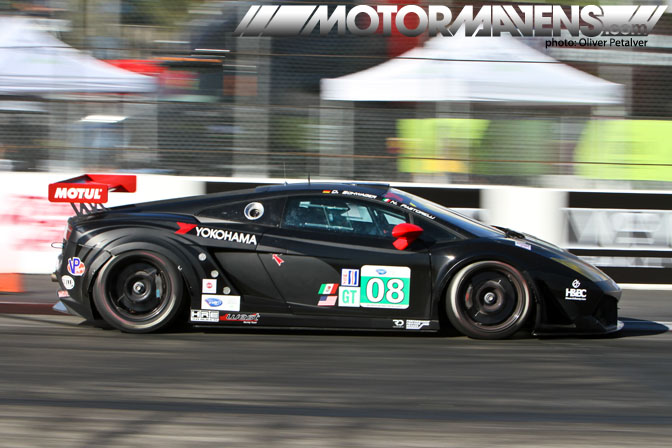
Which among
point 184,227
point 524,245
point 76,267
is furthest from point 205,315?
point 524,245

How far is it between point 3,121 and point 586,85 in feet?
24.0

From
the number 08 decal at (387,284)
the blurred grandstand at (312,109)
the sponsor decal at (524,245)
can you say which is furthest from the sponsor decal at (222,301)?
the blurred grandstand at (312,109)

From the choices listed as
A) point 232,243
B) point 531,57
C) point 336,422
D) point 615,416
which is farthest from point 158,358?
point 531,57

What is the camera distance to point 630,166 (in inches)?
415

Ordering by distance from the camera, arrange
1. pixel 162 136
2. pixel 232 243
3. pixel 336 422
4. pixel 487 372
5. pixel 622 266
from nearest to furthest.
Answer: pixel 336 422, pixel 487 372, pixel 232 243, pixel 622 266, pixel 162 136

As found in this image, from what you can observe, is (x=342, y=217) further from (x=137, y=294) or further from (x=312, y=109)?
(x=312, y=109)

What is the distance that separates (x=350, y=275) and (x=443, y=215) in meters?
0.94

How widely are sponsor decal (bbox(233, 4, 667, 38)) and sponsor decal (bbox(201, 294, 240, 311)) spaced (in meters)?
5.49

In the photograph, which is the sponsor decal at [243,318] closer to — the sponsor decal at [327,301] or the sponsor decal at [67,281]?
the sponsor decal at [327,301]

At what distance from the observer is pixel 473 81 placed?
11.0 meters

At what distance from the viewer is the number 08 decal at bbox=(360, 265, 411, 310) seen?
256 inches

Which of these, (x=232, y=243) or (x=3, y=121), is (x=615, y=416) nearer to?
(x=232, y=243)

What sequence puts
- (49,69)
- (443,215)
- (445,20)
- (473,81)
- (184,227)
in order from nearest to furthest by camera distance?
(184,227)
(443,215)
(473,81)
(49,69)
(445,20)

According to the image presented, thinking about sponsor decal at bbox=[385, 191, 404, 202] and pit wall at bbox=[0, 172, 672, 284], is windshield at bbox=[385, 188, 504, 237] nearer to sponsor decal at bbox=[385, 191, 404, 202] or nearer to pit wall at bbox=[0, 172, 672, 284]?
sponsor decal at bbox=[385, 191, 404, 202]
